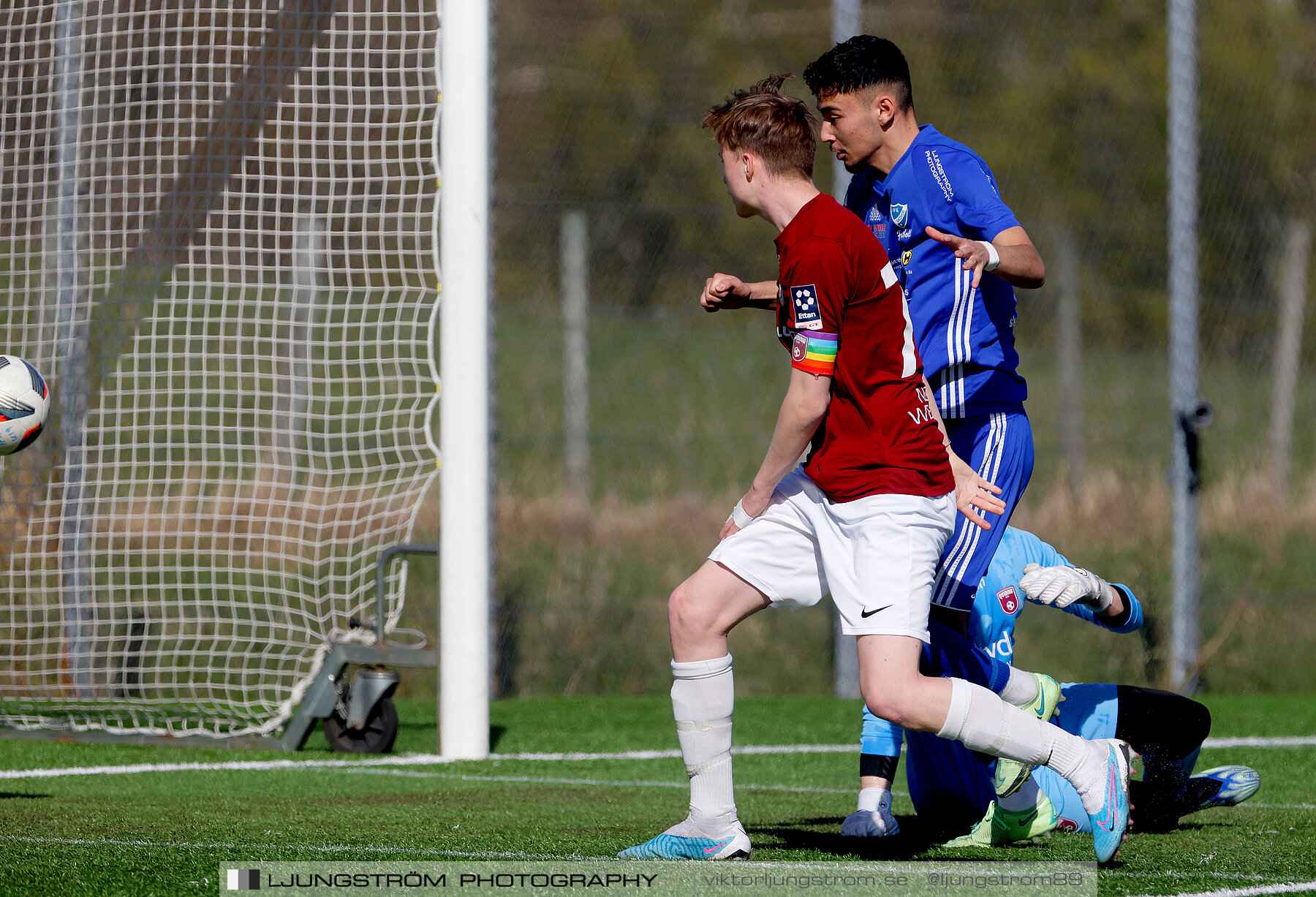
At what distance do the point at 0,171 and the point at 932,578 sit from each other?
5056 mm

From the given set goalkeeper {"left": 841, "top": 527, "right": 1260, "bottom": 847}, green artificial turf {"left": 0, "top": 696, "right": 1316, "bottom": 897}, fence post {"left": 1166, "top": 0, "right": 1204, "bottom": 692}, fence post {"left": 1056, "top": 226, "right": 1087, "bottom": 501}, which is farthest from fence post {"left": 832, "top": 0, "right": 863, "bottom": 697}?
goalkeeper {"left": 841, "top": 527, "right": 1260, "bottom": 847}

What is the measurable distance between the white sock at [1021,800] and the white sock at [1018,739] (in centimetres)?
53

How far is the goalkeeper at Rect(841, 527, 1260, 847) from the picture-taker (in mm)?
3930

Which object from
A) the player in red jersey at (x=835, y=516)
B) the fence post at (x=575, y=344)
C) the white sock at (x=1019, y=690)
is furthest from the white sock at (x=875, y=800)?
the fence post at (x=575, y=344)

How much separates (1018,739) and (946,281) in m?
1.35

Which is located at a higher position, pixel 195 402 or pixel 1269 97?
pixel 1269 97

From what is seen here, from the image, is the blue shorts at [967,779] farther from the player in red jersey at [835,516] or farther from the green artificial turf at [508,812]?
the player in red jersey at [835,516]

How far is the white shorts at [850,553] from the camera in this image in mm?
3307

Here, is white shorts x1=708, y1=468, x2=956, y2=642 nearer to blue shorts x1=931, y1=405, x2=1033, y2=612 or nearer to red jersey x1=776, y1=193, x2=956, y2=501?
red jersey x1=776, y1=193, x2=956, y2=501

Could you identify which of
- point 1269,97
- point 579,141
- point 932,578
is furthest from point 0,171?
point 1269,97

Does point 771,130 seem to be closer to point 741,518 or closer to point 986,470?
point 741,518

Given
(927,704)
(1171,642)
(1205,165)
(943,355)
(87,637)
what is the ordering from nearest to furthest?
1. (927,704)
2. (943,355)
3. (87,637)
4. (1171,642)
5. (1205,165)

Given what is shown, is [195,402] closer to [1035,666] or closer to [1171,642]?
[1035,666]

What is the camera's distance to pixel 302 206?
819 cm
